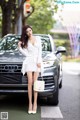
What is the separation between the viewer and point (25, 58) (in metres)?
8.73

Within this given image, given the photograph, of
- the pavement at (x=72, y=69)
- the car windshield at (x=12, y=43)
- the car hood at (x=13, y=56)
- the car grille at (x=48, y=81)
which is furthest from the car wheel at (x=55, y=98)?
the pavement at (x=72, y=69)

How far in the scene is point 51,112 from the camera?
8.66 meters

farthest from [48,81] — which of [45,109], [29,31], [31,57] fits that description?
[29,31]

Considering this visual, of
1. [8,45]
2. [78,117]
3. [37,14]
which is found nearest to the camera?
[78,117]

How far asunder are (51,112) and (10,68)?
1.25 metres

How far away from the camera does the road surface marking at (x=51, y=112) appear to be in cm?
820

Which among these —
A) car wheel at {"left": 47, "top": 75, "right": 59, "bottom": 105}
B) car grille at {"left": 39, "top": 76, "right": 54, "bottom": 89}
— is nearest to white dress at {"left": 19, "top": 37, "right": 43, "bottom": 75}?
car grille at {"left": 39, "top": 76, "right": 54, "bottom": 89}

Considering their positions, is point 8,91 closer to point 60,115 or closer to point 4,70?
point 4,70

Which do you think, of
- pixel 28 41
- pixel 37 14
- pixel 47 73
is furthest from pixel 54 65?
pixel 37 14

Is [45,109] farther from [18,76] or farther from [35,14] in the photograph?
[35,14]

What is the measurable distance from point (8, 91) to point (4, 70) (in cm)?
45

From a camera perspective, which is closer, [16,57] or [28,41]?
[28,41]

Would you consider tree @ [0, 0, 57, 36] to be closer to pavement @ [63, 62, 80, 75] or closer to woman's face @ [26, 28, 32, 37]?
pavement @ [63, 62, 80, 75]

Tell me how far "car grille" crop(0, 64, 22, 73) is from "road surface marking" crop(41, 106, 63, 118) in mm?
1016
